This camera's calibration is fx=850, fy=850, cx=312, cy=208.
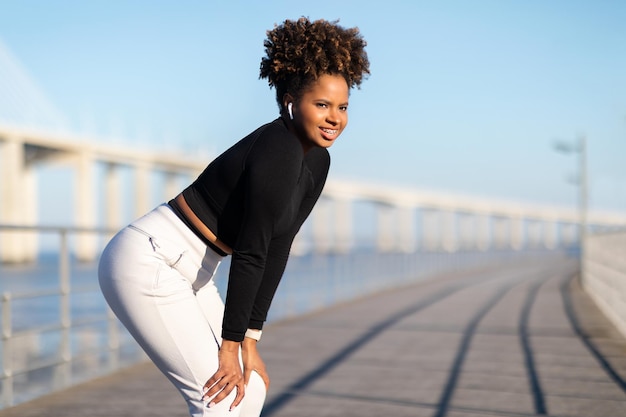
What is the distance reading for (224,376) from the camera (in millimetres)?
1979

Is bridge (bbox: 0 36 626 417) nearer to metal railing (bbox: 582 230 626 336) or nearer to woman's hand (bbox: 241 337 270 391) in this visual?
metal railing (bbox: 582 230 626 336)

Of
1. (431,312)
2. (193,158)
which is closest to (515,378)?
(431,312)

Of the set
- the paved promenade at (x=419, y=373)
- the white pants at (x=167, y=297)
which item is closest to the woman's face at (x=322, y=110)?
the white pants at (x=167, y=297)

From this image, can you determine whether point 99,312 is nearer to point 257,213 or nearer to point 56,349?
point 56,349

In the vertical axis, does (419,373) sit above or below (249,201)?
below

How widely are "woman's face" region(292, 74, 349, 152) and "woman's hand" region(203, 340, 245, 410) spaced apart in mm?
540

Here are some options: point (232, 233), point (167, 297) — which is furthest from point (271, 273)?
point (167, 297)

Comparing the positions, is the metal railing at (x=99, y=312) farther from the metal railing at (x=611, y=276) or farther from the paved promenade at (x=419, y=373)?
the metal railing at (x=611, y=276)

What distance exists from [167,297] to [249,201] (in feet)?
1.02

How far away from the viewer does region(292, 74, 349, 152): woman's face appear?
204cm

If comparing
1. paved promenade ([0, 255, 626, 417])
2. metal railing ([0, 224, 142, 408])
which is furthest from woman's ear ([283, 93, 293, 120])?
metal railing ([0, 224, 142, 408])

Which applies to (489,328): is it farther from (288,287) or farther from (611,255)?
(288,287)

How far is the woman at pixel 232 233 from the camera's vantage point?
6.31ft

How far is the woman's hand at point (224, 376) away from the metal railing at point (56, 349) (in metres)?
3.06
